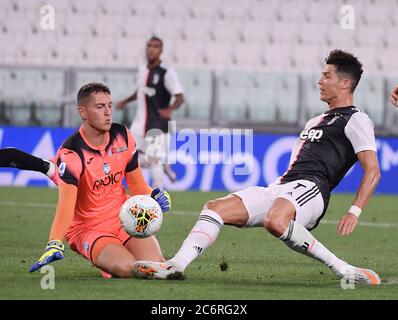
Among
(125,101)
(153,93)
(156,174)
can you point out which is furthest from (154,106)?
(156,174)

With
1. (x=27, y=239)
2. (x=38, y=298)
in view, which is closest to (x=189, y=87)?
(x=27, y=239)

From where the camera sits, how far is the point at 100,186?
717 cm

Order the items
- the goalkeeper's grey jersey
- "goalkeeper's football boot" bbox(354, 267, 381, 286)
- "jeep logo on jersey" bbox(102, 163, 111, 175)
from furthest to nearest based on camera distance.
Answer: "jeep logo on jersey" bbox(102, 163, 111, 175), the goalkeeper's grey jersey, "goalkeeper's football boot" bbox(354, 267, 381, 286)

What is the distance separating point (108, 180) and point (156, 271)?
0.84 metres

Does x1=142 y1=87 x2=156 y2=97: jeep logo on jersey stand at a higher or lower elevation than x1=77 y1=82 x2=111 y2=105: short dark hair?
lower

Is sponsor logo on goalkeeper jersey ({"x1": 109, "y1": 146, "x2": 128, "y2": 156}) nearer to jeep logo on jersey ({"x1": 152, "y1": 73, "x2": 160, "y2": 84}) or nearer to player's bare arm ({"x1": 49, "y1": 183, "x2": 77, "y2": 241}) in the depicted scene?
player's bare arm ({"x1": 49, "y1": 183, "x2": 77, "y2": 241})

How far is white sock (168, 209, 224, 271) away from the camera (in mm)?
6633

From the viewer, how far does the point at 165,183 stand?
16281 millimetres

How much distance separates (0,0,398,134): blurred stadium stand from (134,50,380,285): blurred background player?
929 centimetres

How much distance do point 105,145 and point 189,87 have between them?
9.80 metres

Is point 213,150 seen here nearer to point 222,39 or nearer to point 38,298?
point 222,39

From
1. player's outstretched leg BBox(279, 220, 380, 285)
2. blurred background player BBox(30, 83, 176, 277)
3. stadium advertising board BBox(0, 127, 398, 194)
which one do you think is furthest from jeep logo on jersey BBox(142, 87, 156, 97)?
player's outstretched leg BBox(279, 220, 380, 285)

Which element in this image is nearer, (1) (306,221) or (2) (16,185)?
(1) (306,221)

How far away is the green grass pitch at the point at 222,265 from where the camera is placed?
6.14 metres
